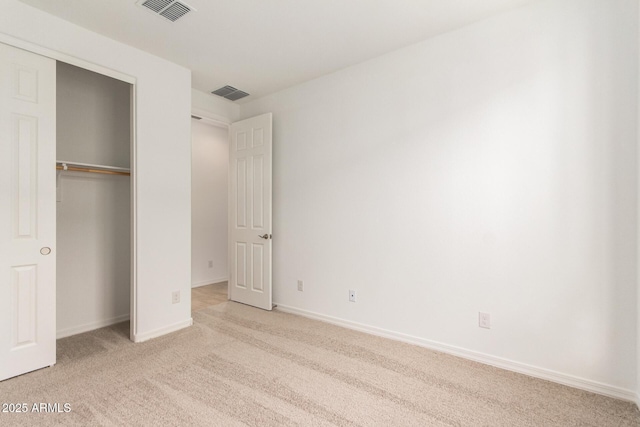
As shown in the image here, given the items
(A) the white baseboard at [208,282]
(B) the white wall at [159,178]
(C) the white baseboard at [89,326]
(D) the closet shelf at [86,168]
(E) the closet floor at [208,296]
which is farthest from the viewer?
(A) the white baseboard at [208,282]

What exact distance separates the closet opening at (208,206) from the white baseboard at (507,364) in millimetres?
2564

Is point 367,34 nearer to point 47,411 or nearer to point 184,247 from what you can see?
point 184,247

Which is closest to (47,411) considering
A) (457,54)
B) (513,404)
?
(513,404)

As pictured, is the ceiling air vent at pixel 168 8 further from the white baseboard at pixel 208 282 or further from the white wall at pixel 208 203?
the white baseboard at pixel 208 282

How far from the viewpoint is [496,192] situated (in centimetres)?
246

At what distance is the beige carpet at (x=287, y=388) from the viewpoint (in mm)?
1835

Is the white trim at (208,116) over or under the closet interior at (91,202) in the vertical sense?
over

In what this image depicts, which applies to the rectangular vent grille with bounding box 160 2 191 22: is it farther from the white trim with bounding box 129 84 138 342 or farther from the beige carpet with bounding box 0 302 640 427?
the beige carpet with bounding box 0 302 640 427

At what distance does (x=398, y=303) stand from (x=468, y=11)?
2.41 meters

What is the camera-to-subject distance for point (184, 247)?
3324mm

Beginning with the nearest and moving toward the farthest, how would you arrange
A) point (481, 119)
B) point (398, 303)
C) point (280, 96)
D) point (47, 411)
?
point (47, 411), point (481, 119), point (398, 303), point (280, 96)

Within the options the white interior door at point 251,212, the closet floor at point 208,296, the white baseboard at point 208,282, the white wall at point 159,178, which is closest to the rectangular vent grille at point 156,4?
the white wall at point 159,178

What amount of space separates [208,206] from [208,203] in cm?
5

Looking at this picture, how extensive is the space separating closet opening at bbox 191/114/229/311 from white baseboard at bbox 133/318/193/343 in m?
1.50
